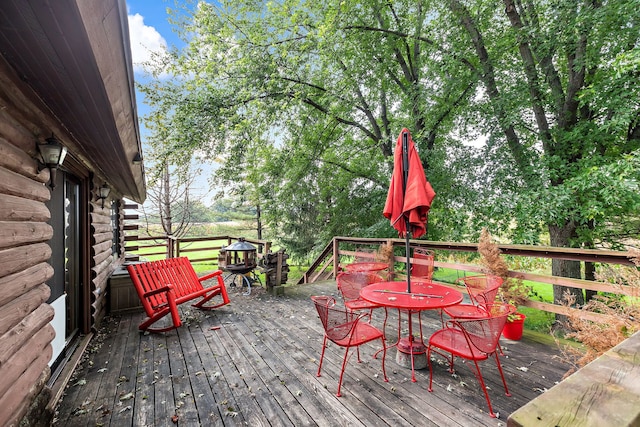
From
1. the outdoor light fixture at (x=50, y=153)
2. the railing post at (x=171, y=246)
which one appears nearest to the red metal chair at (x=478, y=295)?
the outdoor light fixture at (x=50, y=153)

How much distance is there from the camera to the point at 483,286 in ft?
10.6

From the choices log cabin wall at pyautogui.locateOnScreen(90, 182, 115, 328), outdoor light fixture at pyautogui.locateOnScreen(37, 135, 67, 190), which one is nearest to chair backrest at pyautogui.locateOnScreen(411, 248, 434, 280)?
outdoor light fixture at pyautogui.locateOnScreen(37, 135, 67, 190)

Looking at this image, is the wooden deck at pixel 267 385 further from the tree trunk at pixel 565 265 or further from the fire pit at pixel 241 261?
the tree trunk at pixel 565 265

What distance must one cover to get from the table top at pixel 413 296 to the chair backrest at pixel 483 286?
30cm

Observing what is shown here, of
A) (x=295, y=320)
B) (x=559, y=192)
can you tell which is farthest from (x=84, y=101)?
(x=559, y=192)

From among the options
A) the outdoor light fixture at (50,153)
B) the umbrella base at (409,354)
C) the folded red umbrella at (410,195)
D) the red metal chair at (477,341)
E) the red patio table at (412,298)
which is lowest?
the umbrella base at (409,354)

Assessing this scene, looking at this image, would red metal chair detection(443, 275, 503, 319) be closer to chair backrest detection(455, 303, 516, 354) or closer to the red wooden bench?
chair backrest detection(455, 303, 516, 354)

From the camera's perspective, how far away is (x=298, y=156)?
869 centimetres

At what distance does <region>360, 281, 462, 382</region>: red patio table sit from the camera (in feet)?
8.00

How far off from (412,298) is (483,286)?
3.66ft

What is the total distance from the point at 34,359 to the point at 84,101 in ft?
5.53

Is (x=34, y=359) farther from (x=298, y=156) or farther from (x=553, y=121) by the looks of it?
(x=553, y=121)

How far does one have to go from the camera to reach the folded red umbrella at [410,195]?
2.67 metres

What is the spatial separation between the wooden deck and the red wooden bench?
0.90 ft
